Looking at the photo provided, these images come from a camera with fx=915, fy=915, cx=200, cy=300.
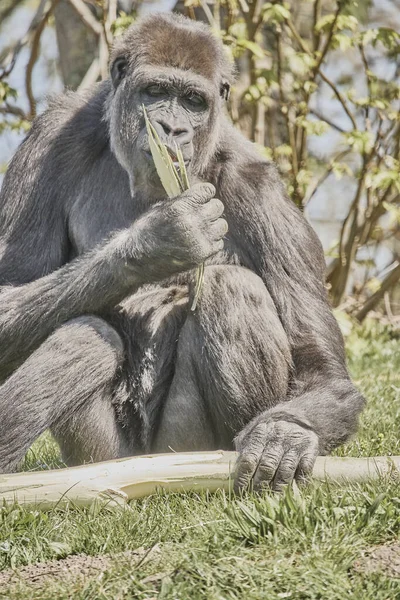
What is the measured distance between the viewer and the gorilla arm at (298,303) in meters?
5.29

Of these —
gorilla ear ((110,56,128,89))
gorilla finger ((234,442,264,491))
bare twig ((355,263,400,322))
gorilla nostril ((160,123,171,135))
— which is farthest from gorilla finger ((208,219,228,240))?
bare twig ((355,263,400,322))

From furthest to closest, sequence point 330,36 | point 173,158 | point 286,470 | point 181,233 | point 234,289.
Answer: point 330,36 → point 234,289 → point 173,158 → point 181,233 → point 286,470

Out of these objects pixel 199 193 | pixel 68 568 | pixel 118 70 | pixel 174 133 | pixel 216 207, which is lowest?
pixel 68 568

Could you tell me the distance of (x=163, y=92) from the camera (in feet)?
19.1

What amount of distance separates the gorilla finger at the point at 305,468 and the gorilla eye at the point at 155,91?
2.51 metres

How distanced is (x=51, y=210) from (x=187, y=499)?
234 cm

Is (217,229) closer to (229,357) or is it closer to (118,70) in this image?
(229,357)

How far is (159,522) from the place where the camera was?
4.50 meters

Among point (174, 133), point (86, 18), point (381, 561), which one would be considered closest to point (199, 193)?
point (174, 133)

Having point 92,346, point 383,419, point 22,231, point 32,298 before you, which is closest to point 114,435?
point 92,346

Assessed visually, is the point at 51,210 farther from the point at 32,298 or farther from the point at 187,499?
the point at 187,499

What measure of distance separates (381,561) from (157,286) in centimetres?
276

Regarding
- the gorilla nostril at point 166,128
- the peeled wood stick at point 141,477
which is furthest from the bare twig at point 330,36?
the peeled wood stick at point 141,477

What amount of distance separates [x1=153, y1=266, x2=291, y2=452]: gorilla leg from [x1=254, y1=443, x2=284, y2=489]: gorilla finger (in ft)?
2.57
